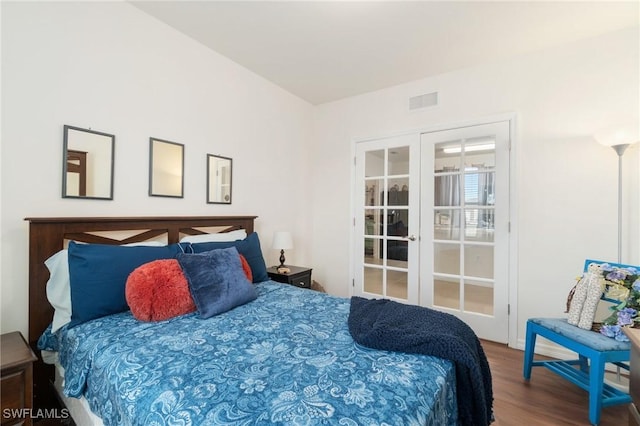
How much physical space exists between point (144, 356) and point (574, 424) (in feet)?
7.71

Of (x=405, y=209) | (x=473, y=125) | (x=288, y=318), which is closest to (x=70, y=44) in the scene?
(x=288, y=318)

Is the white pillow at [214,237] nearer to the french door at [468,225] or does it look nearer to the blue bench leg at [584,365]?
the french door at [468,225]

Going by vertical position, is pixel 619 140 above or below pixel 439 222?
above

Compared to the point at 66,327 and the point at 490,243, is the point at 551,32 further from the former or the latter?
the point at 66,327

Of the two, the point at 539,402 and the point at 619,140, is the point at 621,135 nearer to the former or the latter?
the point at 619,140

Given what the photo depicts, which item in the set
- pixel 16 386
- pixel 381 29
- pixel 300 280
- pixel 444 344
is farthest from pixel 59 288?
pixel 381 29

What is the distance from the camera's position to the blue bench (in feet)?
5.37

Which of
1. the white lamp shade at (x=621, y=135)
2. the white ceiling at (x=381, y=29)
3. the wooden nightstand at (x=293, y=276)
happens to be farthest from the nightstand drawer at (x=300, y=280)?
the white lamp shade at (x=621, y=135)

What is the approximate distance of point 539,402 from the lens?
185cm

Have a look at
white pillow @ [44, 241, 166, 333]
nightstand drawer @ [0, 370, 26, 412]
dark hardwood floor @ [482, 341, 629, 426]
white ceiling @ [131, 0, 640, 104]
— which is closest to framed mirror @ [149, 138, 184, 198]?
white pillow @ [44, 241, 166, 333]

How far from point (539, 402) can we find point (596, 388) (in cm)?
36

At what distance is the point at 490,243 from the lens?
2729 millimetres

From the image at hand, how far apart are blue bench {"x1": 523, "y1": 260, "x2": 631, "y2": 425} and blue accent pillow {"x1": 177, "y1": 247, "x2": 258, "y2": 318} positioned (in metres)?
2.06

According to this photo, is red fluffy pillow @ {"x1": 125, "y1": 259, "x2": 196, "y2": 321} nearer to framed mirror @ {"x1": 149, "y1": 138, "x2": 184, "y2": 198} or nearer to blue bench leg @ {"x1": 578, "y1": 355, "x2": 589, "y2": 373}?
framed mirror @ {"x1": 149, "y1": 138, "x2": 184, "y2": 198}
